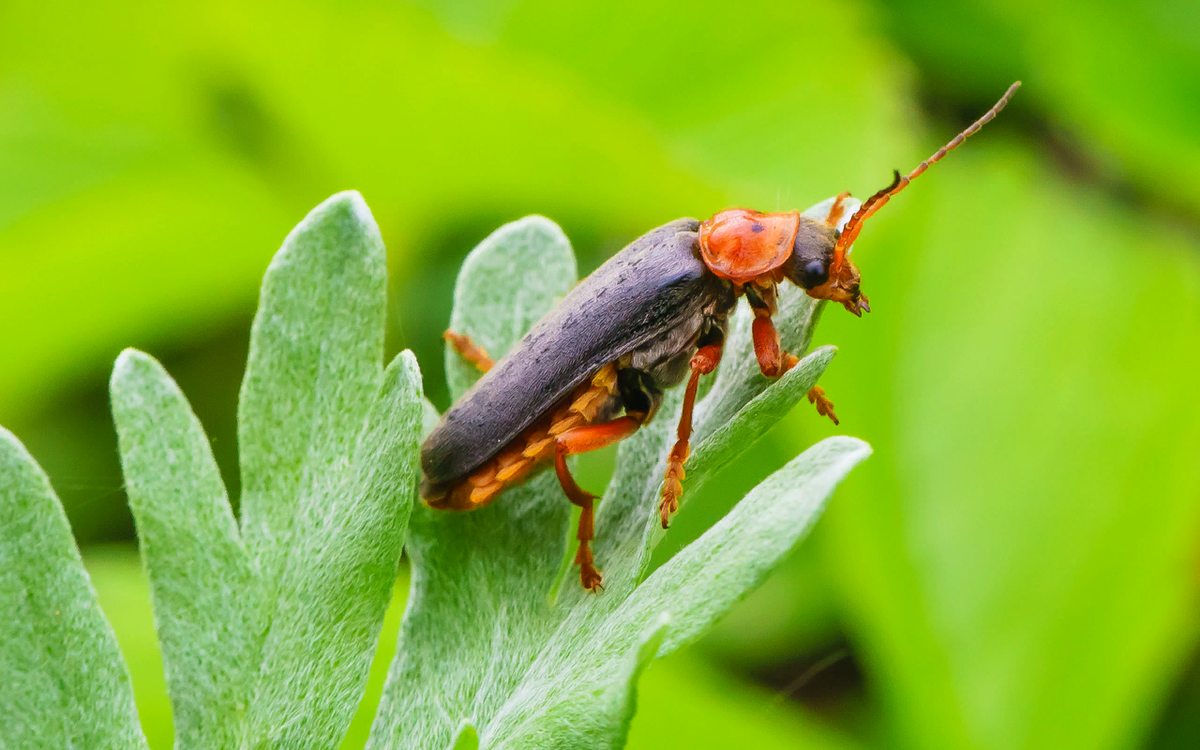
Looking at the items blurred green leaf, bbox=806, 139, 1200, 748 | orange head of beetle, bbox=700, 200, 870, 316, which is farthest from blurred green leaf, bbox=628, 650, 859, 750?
orange head of beetle, bbox=700, 200, 870, 316

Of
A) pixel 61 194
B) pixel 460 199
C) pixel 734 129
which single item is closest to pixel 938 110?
pixel 734 129

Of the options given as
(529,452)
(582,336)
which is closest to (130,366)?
(529,452)

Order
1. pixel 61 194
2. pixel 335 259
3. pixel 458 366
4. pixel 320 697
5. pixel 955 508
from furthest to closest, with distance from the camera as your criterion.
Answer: pixel 61 194
pixel 955 508
pixel 458 366
pixel 335 259
pixel 320 697

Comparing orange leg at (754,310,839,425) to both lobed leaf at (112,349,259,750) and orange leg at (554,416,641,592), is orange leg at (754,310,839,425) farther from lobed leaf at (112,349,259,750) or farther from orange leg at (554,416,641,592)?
lobed leaf at (112,349,259,750)

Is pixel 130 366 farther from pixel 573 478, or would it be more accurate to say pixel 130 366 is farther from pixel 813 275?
pixel 813 275

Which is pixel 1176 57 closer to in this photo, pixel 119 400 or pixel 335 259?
pixel 335 259
